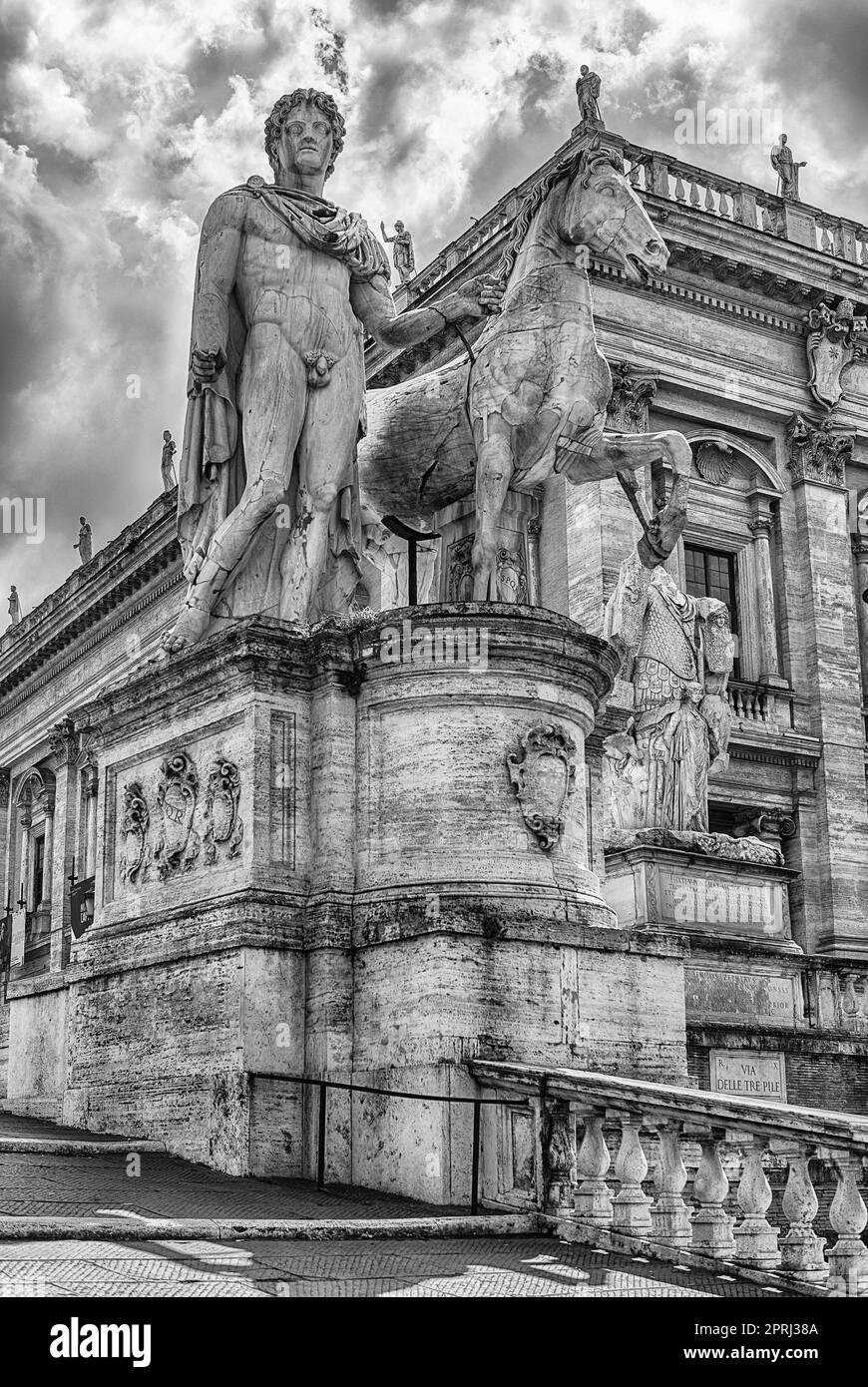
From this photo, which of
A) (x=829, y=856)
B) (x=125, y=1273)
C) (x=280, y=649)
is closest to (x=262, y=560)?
(x=280, y=649)

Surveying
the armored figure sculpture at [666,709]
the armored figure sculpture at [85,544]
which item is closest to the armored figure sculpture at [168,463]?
the armored figure sculpture at [85,544]

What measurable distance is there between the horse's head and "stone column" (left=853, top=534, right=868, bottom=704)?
23780mm

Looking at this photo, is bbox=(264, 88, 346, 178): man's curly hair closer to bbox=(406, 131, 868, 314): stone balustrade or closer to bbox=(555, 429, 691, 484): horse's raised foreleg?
bbox=(555, 429, 691, 484): horse's raised foreleg

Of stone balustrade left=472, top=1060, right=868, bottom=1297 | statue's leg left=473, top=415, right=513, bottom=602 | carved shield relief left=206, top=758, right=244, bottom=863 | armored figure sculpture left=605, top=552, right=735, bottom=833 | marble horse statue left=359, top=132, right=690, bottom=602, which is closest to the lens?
stone balustrade left=472, top=1060, right=868, bottom=1297

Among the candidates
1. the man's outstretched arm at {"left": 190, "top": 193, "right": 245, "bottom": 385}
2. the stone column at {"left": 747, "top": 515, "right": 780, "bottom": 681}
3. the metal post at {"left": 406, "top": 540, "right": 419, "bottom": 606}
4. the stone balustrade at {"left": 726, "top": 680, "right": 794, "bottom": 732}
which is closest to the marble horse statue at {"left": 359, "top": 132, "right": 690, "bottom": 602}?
the metal post at {"left": 406, "top": 540, "right": 419, "bottom": 606}

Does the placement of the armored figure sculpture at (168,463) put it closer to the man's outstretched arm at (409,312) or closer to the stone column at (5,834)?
the stone column at (5,834)

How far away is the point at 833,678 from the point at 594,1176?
27.7m

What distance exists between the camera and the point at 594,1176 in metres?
8.03

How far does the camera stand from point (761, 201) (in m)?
37.0

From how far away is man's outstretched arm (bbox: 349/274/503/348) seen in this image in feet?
39.6

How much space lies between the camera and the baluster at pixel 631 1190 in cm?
773

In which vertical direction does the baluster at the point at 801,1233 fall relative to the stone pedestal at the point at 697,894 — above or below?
below

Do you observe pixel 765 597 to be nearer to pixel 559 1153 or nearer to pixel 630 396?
pixel 630 396

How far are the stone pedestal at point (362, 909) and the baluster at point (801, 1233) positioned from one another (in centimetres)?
210
